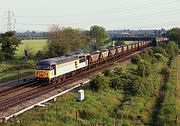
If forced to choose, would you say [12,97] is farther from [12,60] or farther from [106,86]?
[12,60]

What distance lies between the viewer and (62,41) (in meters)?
69.1

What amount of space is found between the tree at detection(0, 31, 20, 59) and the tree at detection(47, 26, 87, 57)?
6.96m

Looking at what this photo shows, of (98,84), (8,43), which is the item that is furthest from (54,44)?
(98,84)

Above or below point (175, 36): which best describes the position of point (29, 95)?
below

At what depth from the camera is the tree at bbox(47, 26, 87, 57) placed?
219ft

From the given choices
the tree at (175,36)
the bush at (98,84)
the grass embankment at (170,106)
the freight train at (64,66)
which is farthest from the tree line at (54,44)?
the tree at (175,36)

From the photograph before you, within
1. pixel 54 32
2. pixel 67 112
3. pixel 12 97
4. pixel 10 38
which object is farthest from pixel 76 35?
pixel 67 112

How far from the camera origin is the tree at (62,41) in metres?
66.9

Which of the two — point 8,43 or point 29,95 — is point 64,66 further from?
point 8,43

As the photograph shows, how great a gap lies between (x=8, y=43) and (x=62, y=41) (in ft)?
36.6

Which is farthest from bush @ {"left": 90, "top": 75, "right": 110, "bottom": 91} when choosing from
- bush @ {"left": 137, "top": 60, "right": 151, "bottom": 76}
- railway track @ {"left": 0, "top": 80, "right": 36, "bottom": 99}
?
bush @ {"left": 137, "top": 60, "right": 151, "bottom": 76}

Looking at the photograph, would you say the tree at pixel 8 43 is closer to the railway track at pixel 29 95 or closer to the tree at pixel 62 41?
the tree at pixel 62 41

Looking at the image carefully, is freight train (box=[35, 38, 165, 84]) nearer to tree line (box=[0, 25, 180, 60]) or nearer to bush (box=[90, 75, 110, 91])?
tree line (box=[0, 25, 180, 60])

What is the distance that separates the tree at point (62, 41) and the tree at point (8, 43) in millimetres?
6962
